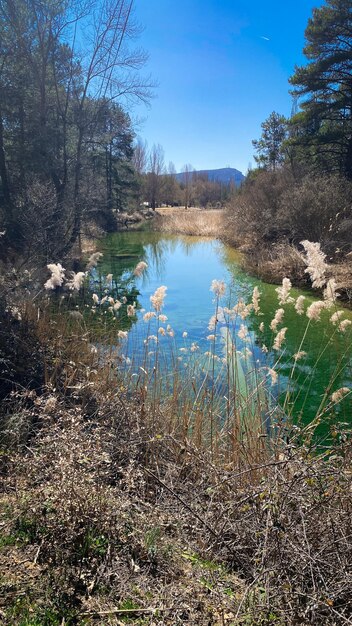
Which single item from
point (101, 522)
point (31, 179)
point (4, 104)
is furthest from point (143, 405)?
point (4, 104)

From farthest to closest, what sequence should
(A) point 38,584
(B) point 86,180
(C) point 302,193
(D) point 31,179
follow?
1. (B) point 86,180
2. (C) point 302,193
3. (D) point 31,179
4. (A) point 38,584

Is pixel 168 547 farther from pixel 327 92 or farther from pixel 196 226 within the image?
pixel 196 226

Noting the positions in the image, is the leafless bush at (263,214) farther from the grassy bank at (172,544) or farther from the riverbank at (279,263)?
the grassy bank at (172,544)

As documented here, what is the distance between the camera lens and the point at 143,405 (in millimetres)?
3662

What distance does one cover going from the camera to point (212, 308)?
33.9 ft

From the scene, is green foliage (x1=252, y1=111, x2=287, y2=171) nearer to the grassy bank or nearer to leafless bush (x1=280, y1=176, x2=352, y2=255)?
leafless bush (x1=280, y1=176, x2=352, y2=255)

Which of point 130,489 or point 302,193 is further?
point 302,193

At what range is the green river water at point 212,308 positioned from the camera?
18.2 feet

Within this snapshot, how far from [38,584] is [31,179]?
13.2 metres

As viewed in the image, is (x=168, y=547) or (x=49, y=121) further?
(x=49, y=121)

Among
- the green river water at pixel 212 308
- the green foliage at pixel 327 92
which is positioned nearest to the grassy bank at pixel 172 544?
the green river water at pixel 212 308

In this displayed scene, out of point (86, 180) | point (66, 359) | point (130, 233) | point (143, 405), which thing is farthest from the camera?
point (130, 233)

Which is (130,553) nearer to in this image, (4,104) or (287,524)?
(287,524)

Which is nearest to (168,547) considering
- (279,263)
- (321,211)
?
(279,263)
